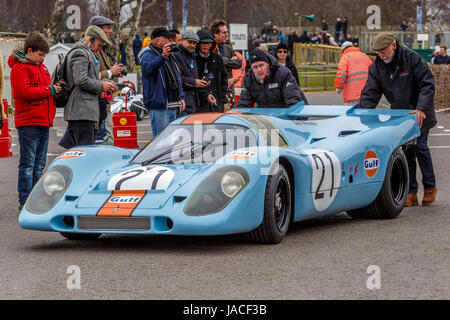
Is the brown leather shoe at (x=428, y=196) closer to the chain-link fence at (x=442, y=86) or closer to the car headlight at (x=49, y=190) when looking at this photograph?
the car headlight at (x=49, y=190)

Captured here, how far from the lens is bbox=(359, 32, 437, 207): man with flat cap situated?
9188 mm

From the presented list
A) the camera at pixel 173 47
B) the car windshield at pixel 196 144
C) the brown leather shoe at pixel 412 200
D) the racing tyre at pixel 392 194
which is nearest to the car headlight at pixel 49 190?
the car windshield at pixel 196 144

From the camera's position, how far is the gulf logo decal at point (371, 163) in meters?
8.18

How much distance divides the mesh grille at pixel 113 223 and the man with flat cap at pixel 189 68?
422cm

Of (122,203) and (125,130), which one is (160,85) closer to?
(122,203)

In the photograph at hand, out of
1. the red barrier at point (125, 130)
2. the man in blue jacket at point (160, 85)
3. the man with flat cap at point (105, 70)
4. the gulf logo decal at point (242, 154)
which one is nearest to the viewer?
the gulf logo decal at point (242, 154)

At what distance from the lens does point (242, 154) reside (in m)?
6.89

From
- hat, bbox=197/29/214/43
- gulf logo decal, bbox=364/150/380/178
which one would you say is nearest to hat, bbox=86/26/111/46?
hat, bbox=197/29/214/43

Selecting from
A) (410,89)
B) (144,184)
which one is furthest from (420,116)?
(144,184)

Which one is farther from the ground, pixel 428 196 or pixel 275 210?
pixel 275 210

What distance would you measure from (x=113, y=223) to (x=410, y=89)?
4054 millimetres

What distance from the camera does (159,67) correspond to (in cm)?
1038
